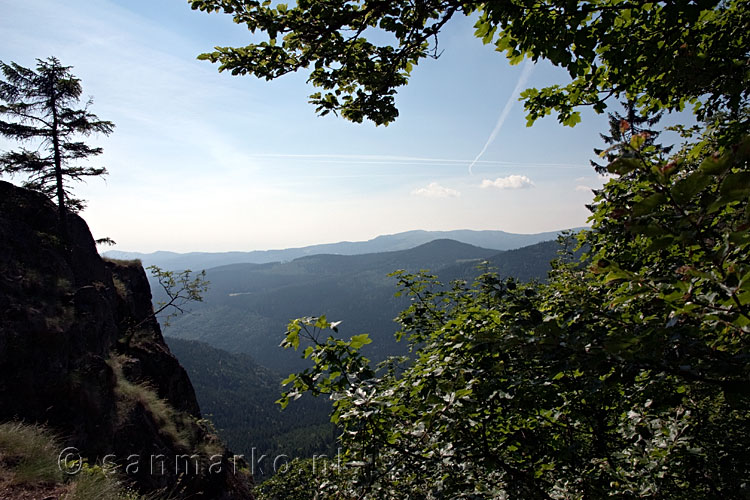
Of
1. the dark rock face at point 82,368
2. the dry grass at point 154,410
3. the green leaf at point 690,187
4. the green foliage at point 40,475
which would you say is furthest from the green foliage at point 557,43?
the dry grass at point 154,410

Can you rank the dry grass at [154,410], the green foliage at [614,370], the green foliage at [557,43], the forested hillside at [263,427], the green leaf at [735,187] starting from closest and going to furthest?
the green leaf at [735,187]
the green foliage at [614,370]
the green foliage at [557,43]
the dry grass at [154,410]
the forested hillside at [263,427]

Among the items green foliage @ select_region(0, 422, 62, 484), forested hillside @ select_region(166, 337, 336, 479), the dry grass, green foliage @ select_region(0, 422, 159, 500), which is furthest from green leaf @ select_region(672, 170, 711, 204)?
forested hillside @ select_region(166, 337, 336, 479)

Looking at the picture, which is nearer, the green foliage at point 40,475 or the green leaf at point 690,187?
the green leaf at point 690,187

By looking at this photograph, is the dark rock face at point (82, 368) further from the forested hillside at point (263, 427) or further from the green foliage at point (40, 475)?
the forested hillside at point (263, 427)

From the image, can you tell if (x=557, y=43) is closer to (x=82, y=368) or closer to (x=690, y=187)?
(x=690, y=187)

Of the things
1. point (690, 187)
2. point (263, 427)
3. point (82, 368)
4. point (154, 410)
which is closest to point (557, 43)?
point (690, 187)

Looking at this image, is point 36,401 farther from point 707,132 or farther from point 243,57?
point 707,132

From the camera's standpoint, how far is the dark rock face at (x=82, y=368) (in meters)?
12.1

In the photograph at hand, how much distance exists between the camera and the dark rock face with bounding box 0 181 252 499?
12055 mm

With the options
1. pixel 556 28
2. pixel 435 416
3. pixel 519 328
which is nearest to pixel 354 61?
pixel 556 28

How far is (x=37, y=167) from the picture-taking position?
22094 millimetres

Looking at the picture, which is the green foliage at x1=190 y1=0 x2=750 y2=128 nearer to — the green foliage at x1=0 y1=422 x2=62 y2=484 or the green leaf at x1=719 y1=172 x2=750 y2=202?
the green leaf at x1=719 y1=172 x2=750 y2=202

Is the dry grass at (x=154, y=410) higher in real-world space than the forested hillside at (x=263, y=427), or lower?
higher

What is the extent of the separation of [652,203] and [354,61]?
3.67 meters
